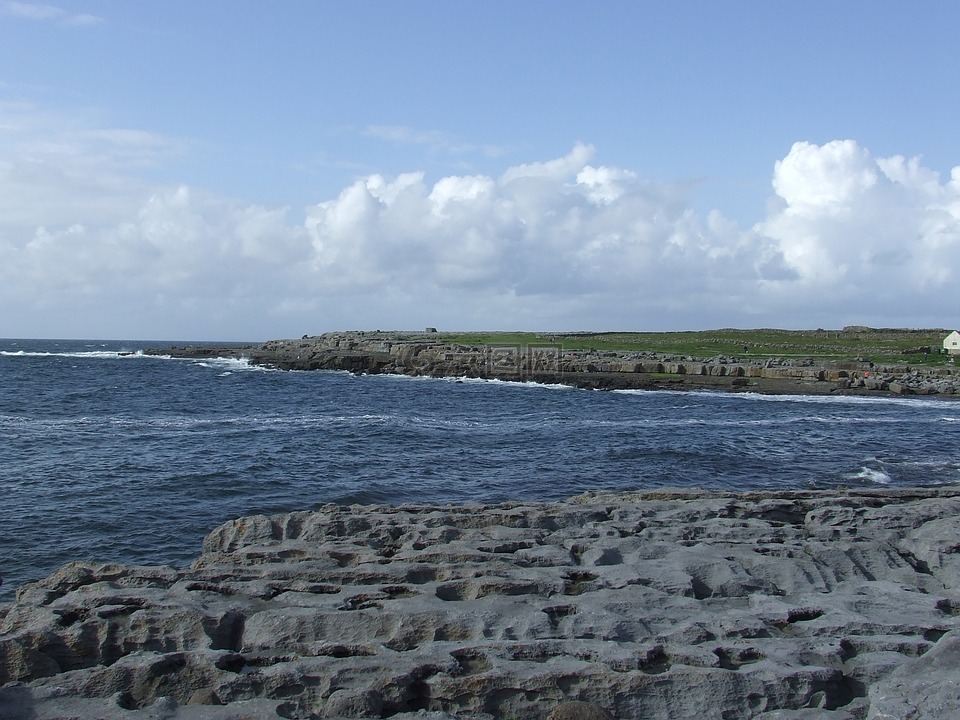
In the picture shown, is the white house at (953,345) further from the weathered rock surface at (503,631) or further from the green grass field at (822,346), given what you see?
the weathered rock surface at (503,631)

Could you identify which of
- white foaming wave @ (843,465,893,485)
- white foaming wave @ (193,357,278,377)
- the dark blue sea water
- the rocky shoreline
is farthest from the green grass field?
white foaming wave @ (843,465,893,485)

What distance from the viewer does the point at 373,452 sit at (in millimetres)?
31453

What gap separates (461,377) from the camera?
7806cm

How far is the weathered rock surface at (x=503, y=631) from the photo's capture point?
8156 mm

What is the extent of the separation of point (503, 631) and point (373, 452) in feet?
73.8

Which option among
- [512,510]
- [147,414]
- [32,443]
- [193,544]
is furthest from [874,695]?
[147,414]

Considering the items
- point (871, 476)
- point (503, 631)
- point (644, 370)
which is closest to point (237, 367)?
point (644, 370)

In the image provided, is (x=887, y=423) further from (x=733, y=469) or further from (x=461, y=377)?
(x=461, y=377)

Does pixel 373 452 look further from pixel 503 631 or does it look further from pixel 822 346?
pixel 822 346

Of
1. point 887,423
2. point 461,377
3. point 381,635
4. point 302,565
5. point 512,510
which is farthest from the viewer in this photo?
point 461,377

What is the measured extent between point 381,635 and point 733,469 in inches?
875

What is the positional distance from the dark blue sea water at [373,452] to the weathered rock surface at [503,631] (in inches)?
299

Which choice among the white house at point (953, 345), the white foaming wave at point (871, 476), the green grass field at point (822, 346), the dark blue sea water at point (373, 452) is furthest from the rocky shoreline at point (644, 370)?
the white foaming wave at point (871, 476)

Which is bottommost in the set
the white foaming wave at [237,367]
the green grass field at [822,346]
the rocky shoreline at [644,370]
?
the white foaming wave at [237,367]
